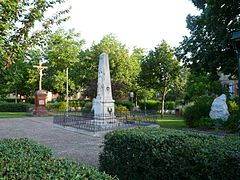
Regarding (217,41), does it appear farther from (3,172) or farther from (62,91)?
(62,91)

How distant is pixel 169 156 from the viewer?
15.5ft

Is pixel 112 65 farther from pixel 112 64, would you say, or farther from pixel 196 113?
pixel 196 113

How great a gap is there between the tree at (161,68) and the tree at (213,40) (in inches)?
368

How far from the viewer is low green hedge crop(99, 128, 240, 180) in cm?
409

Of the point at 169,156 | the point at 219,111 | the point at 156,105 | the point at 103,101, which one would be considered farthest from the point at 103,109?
the point at 156,105

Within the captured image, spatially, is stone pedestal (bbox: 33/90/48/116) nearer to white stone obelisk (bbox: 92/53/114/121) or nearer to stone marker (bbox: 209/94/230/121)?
white stone obelisk (bbox: 92/53/114/121)

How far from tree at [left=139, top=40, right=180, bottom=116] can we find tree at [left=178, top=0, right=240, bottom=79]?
9.35 meters

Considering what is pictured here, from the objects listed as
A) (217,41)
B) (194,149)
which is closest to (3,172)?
(194,149)

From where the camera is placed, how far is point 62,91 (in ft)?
134

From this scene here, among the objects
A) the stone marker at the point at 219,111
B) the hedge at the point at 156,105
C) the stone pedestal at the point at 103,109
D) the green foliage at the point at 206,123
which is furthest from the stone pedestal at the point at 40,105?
the stone marker at the point at 219,111

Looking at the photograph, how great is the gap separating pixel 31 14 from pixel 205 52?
49.8 feet

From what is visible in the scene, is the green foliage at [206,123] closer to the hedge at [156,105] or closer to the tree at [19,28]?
the tree at [19,28]

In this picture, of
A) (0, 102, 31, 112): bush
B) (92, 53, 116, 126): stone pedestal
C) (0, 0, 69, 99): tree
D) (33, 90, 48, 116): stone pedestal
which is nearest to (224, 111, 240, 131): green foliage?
(92, 53, 116, 126): stone pedestal

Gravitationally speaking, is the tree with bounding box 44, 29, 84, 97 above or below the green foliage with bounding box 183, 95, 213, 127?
above
